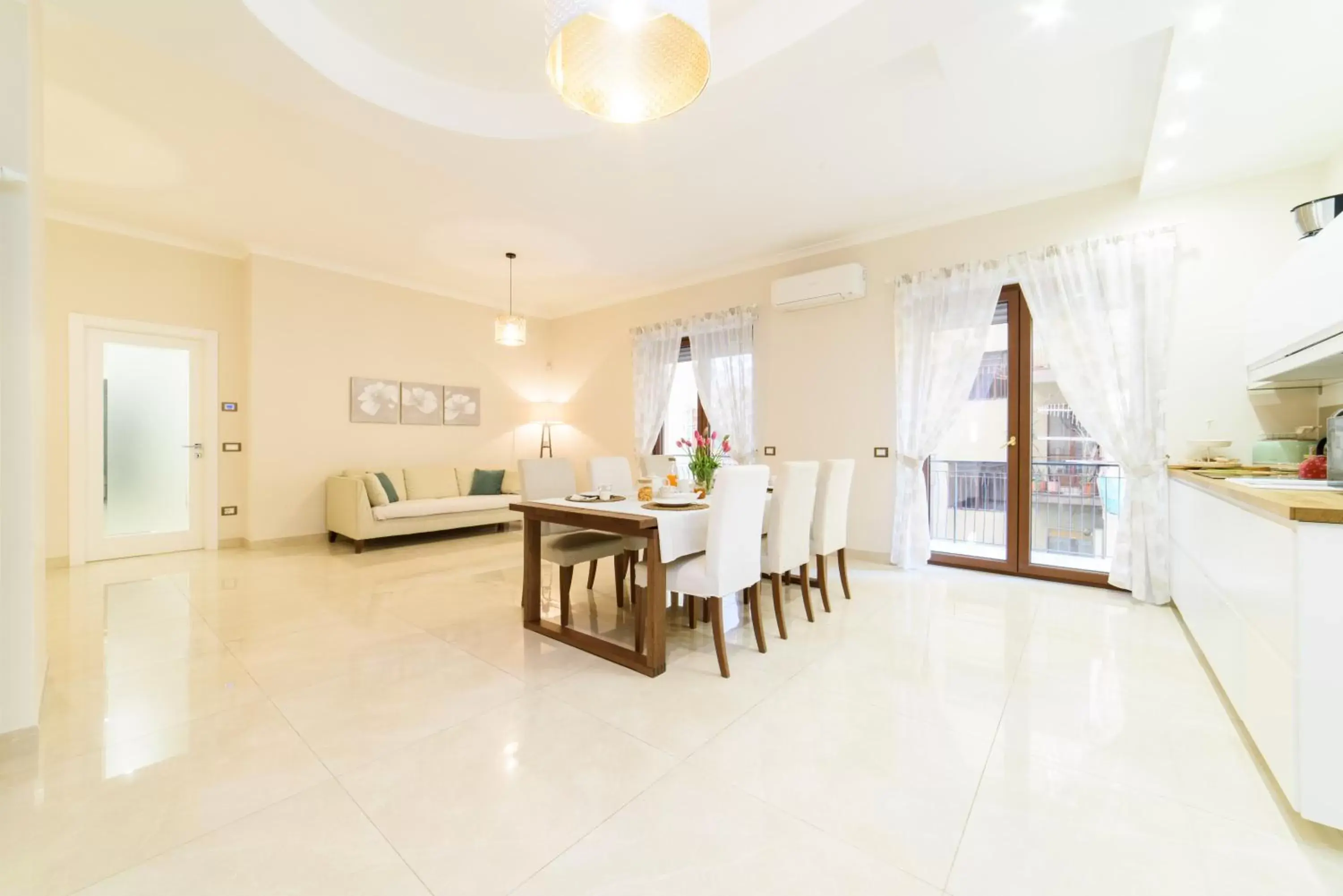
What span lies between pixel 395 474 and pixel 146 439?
1.94 m

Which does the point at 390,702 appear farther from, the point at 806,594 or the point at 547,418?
the point at 547,418

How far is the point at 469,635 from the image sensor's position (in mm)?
2783

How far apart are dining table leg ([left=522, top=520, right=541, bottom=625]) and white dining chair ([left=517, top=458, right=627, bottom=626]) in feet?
0.25

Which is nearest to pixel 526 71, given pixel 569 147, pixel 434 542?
pixel 569 147

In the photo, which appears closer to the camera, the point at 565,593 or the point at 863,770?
the point at 863,770

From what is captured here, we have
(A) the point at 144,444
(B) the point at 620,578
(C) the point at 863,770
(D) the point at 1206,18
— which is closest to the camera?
(C) the point at 863,770

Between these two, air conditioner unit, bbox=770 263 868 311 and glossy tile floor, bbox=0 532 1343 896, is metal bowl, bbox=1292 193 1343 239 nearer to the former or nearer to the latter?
glossy tile floor, bbox=0 532 1343 896

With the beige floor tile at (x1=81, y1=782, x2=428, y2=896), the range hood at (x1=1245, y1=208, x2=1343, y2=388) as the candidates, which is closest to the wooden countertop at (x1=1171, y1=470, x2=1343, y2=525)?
the range hood at (x1=1245, y1=208, x2=1343, y2=388)

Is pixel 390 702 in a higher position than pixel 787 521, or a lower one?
lower

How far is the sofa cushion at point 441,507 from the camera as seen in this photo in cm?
488

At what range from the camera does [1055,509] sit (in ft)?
12.5

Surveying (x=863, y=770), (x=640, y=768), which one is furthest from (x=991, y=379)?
(x=640, y=768)

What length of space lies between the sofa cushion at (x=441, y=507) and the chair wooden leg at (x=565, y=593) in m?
1.95

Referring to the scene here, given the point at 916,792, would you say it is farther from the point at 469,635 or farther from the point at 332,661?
the point at 332,661
